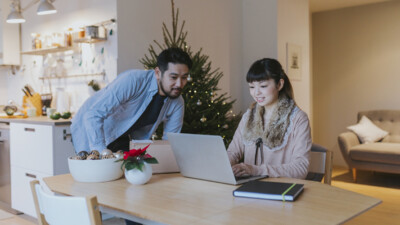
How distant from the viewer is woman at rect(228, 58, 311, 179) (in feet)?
6.50

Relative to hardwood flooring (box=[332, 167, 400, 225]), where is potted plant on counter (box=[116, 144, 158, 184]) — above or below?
above

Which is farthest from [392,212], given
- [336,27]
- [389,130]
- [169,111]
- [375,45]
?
[336,27]

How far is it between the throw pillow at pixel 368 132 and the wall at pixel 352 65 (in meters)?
0.52

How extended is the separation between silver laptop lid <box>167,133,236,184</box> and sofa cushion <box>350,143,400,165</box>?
377cm

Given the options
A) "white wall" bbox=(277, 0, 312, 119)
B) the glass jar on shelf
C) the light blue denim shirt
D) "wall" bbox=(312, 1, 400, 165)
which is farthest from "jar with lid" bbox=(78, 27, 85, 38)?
"wall" bbox=(312, 1, 400, 165)

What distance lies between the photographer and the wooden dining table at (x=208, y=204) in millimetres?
1178

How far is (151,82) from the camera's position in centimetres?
239

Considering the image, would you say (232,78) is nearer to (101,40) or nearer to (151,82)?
(101,40)

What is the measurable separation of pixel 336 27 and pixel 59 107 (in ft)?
13.7

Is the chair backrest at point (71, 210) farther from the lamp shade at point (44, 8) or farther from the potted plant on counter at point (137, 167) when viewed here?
the lamp shade at point (44, 8)

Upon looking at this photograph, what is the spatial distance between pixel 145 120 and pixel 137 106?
9 centimetres

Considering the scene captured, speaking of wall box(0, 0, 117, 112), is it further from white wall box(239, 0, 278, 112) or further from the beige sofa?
the beige sofa

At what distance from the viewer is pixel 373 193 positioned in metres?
4.58

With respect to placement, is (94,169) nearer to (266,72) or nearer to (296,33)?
(266,72)
